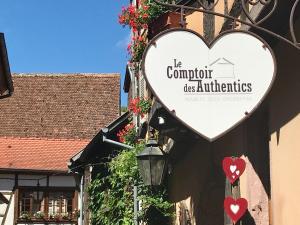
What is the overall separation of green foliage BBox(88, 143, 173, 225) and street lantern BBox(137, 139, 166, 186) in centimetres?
209

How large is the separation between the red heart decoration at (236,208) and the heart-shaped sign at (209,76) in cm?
129

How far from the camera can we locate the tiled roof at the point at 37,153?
23125mm

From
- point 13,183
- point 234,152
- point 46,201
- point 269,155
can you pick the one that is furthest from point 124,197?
point 13,183

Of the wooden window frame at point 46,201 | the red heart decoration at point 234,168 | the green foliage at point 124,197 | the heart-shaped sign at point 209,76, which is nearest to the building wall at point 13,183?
the wooden window frame at point 46,201

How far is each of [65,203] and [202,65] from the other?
19.6 meters

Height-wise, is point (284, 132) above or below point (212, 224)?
above

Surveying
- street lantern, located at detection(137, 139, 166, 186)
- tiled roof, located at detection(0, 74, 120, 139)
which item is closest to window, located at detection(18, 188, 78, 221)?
tiled roof, located at detection(0, 74, 120, 139)

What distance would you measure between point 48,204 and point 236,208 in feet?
60.7

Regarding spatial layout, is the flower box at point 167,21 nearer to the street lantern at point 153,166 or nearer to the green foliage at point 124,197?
the street lantern at point 153,166

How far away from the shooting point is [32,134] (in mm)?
26406

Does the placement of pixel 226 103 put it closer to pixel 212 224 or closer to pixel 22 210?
pixel 212 224

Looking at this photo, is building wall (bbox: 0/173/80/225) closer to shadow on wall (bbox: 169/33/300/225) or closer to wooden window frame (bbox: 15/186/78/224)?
wooden window frame (bbox: 15/186/78/224)

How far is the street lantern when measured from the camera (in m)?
8.23

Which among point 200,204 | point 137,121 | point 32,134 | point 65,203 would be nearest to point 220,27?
point 200,204
